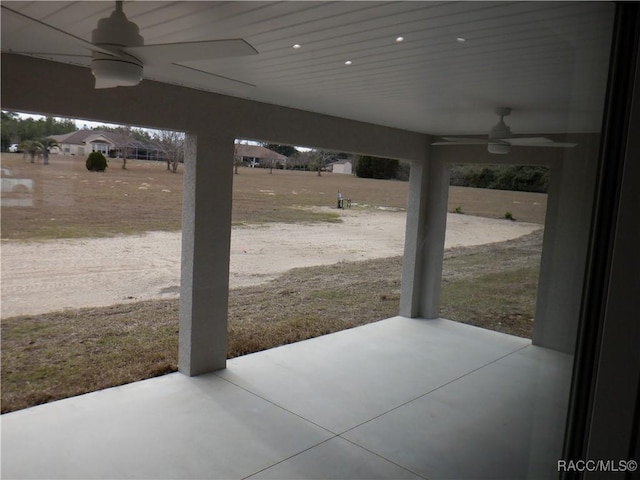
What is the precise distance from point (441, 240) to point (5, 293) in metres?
2.30

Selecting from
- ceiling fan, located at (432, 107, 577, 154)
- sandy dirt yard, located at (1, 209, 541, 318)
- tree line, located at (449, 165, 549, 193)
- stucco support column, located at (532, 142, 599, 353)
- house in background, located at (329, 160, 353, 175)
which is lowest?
sandy dirt yard, located at (1, 209, 541, 318)

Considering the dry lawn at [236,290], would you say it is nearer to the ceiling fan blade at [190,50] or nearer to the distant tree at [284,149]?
the distant tree at [284,149]

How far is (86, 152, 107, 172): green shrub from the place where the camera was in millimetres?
2425

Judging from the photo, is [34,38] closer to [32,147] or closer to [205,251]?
[32,147]

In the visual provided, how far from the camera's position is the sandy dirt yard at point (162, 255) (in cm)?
253

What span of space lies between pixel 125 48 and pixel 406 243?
1.51 metres

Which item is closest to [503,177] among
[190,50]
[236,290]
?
[190,50]

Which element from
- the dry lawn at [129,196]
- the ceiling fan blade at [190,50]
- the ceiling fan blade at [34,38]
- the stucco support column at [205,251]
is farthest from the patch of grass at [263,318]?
the ceiling fan blade at [34,38]

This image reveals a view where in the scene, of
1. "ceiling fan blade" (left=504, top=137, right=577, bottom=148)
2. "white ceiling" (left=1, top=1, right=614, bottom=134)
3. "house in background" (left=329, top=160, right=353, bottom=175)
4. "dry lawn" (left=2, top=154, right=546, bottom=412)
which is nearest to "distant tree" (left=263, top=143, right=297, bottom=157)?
"dry lawn" (left=2, top=154, right=546, bottom=412)

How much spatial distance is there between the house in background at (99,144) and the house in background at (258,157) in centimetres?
94

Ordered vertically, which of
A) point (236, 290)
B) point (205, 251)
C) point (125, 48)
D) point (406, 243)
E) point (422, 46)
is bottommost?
point (236, 290)

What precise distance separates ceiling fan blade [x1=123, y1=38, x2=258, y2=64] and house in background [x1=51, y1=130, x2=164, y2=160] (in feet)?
2.84

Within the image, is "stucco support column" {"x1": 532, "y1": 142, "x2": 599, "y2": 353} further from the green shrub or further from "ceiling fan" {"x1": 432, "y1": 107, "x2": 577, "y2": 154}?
the green shrub

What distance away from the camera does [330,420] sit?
318 centimetres
